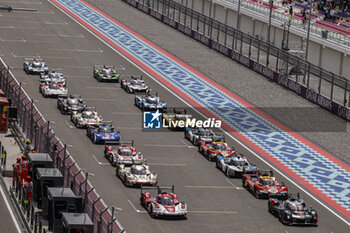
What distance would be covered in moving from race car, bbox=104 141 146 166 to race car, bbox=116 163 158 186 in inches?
70.9

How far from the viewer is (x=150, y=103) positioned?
80.3 meters

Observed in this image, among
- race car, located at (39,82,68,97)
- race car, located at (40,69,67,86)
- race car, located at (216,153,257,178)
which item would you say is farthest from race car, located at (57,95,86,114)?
race car, located at (216,153,257,178)

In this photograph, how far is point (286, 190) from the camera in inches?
2372

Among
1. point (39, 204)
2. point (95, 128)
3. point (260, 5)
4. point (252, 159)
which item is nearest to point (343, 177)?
point (252, 159)

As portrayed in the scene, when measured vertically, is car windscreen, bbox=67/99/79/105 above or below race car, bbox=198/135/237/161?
above

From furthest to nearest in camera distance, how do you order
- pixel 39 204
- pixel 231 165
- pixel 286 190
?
pixel 231 165
pixel 286 190
pixel 39 204

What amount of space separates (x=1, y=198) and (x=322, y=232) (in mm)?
18054

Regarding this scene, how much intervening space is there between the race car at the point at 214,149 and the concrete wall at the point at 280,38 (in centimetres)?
2610

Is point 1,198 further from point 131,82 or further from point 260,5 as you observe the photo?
point 260,5

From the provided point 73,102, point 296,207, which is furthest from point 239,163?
point 73,102

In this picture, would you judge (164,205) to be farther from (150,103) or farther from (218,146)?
(150,103)

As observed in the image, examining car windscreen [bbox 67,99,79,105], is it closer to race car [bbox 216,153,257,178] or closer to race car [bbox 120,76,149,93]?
race car [bbox 120,76,149,93]

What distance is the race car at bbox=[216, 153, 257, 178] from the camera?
64.1m

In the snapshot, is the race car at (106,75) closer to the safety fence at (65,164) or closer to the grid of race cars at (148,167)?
the grid of race cars at (148,167)
